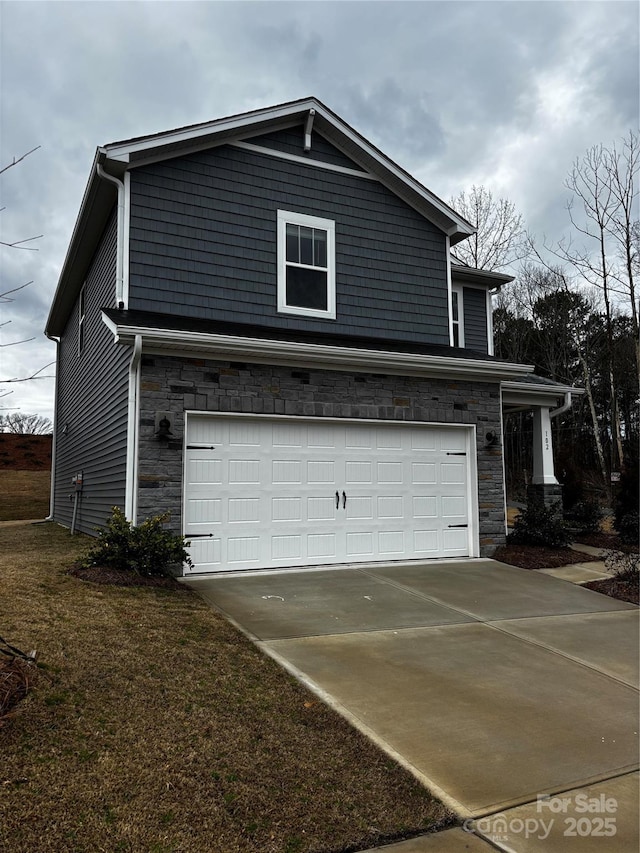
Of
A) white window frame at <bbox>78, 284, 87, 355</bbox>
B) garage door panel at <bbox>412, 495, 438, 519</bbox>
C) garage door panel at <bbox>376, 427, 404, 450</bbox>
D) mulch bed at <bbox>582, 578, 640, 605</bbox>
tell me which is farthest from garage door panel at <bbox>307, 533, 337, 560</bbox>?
white window frame at <bbox>78, 284, 87, 355</bbox>

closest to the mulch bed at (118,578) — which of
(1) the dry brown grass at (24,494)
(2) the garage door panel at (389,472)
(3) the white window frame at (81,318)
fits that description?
(2) the garage door panel at (389,472)

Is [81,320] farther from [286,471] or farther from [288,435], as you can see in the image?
[286,471]

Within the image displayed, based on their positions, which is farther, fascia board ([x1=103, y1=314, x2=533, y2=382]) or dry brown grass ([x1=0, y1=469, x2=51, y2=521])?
dry brown grass ([x1=0, y1=469, x2=51, y2=521])

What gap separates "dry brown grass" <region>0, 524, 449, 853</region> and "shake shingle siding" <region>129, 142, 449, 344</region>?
5.95 m

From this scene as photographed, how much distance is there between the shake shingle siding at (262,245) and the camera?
9.50 m

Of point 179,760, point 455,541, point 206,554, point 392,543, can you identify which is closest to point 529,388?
point 455,541

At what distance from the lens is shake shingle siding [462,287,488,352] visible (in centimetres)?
1484

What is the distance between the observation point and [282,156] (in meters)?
10.6

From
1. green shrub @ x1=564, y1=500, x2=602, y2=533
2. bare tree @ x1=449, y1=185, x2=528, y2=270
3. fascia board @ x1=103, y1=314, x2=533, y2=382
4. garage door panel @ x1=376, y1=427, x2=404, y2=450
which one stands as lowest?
green shrub @ x1=564, y1=500, x2=602, y2=533

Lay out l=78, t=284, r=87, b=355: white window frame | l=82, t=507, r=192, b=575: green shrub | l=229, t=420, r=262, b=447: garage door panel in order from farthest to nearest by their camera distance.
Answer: l=78, t=284, r=87, b=355: white window frame, l=229, t=420, r=262, b=447: garage door panel, l=82, t=507, r=192, b=575: green shrub

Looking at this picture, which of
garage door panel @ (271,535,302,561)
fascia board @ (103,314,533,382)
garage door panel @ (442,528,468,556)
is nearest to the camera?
fascia board @ (103,314,533,382)

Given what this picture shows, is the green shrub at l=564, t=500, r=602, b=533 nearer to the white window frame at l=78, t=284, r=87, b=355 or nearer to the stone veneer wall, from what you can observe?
the stone veneer wall

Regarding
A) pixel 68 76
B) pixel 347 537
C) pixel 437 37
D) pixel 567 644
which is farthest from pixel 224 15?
pixel 567 644

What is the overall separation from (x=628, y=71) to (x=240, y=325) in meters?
7.03
